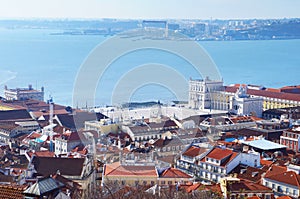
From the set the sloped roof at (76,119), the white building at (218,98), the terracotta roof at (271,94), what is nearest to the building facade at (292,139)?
the sloped roof at (76,119)

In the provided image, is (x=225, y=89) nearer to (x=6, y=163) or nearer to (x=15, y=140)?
(x=15, y=140)

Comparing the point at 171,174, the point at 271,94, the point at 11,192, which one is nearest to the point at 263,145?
the point at 171,174

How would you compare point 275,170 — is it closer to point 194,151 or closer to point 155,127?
point 194,151

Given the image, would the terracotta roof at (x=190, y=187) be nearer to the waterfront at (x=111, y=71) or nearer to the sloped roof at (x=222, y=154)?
the sloped roof at (x=222, y=154)

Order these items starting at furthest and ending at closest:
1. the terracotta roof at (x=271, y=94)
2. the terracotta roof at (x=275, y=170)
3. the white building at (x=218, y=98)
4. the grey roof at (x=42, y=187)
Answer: the terracotta roof at (x=271, y=94), the white building at (x=218, y=98), the terracotta roof at (x=275, y=170), the grey roof at (x=42, y=187)

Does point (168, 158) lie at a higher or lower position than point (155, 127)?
lower

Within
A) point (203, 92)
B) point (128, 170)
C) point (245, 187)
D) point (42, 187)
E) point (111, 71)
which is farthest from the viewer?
point (111, 71)
